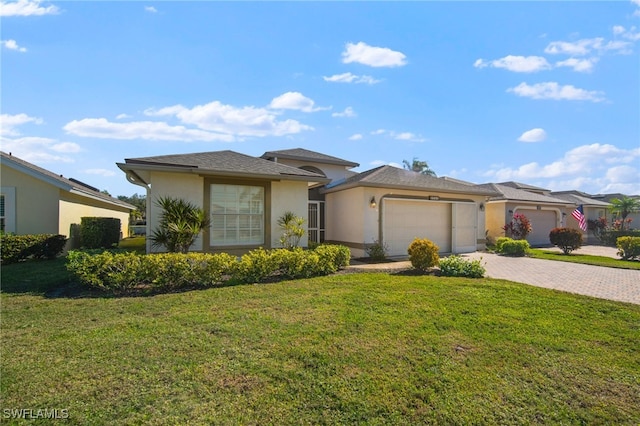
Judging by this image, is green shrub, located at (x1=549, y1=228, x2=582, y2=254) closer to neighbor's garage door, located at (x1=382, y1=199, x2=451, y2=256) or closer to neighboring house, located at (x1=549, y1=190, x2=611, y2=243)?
neighbor's garage door, located at (x1=382, y1=199, x2=451, y2=256)

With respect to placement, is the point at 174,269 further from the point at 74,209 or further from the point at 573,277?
the point at 573,277

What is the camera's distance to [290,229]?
11562mm

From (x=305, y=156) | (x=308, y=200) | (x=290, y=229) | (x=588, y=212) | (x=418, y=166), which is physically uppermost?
(x=418, y=166)

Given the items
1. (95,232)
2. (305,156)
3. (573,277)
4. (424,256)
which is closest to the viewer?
(573,277)

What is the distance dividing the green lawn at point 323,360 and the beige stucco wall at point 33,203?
763 cm

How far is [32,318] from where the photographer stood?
564 centimetres

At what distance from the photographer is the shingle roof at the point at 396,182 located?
13.7 meters

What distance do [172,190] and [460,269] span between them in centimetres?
960

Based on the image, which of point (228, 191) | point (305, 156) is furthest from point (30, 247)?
point (305, 156)

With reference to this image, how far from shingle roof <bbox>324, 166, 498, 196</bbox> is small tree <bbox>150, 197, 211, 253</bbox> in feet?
22.5

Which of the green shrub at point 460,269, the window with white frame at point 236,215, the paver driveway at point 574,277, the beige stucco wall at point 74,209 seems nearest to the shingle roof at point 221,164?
the window with white frame at point 236,215

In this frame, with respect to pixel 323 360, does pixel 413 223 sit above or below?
above

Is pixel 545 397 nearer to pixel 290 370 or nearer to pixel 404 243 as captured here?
pixel 290 370

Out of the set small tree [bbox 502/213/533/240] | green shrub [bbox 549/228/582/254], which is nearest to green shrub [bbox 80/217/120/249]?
small tree [bbox 502/213/533/240]
